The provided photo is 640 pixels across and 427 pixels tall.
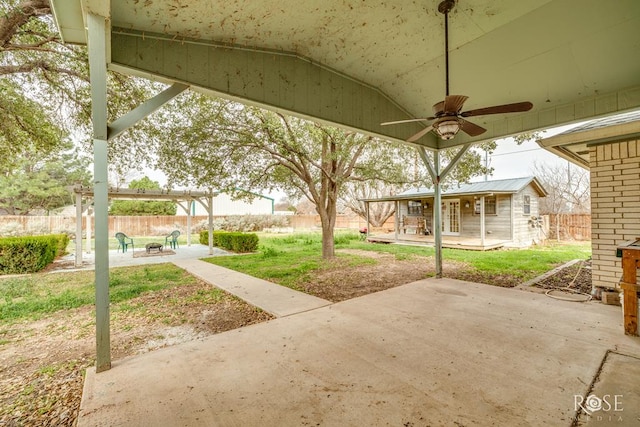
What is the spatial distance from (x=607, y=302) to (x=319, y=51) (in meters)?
5.48

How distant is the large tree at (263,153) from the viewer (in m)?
6.34

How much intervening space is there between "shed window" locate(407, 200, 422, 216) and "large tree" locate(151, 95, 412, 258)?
6096mm

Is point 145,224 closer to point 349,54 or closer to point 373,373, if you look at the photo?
point 349,54

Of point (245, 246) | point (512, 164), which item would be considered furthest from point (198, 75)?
point (512, 164)

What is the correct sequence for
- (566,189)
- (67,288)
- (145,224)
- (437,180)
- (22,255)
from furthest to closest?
(145,224) < (566,189) < (22,255) < (437,180) < (67,288)

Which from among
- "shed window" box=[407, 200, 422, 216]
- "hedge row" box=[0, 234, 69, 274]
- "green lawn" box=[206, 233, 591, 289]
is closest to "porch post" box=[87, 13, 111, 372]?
"green lawn" box=[206, 233, 591, 289]

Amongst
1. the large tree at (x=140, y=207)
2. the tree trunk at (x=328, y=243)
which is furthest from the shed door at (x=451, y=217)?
the large tree at (x=140, y=207)

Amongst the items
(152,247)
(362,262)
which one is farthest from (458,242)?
(152,247)

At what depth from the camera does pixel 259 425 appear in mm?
1702

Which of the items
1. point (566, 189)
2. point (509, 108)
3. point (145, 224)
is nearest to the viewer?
point (509, 108)

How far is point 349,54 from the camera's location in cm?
385

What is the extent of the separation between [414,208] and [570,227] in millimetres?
6900

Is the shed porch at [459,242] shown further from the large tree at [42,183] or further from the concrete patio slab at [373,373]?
the large tree at [42,183]

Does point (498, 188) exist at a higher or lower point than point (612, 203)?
higher
